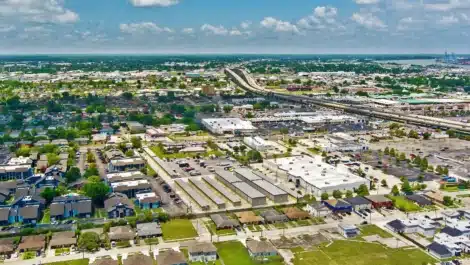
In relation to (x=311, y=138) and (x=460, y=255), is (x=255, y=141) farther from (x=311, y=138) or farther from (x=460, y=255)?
(x=460, y=255)

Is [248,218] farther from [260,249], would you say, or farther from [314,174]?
[314,174]

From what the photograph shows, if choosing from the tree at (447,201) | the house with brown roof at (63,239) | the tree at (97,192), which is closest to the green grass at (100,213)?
the tree at (97,192)

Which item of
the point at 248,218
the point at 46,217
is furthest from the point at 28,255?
the point at 248,218

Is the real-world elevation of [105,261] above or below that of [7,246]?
above

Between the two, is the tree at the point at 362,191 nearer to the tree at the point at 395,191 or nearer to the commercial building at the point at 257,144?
the tree at the point at 395,191

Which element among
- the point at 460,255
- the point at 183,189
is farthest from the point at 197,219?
the point at 460,255
